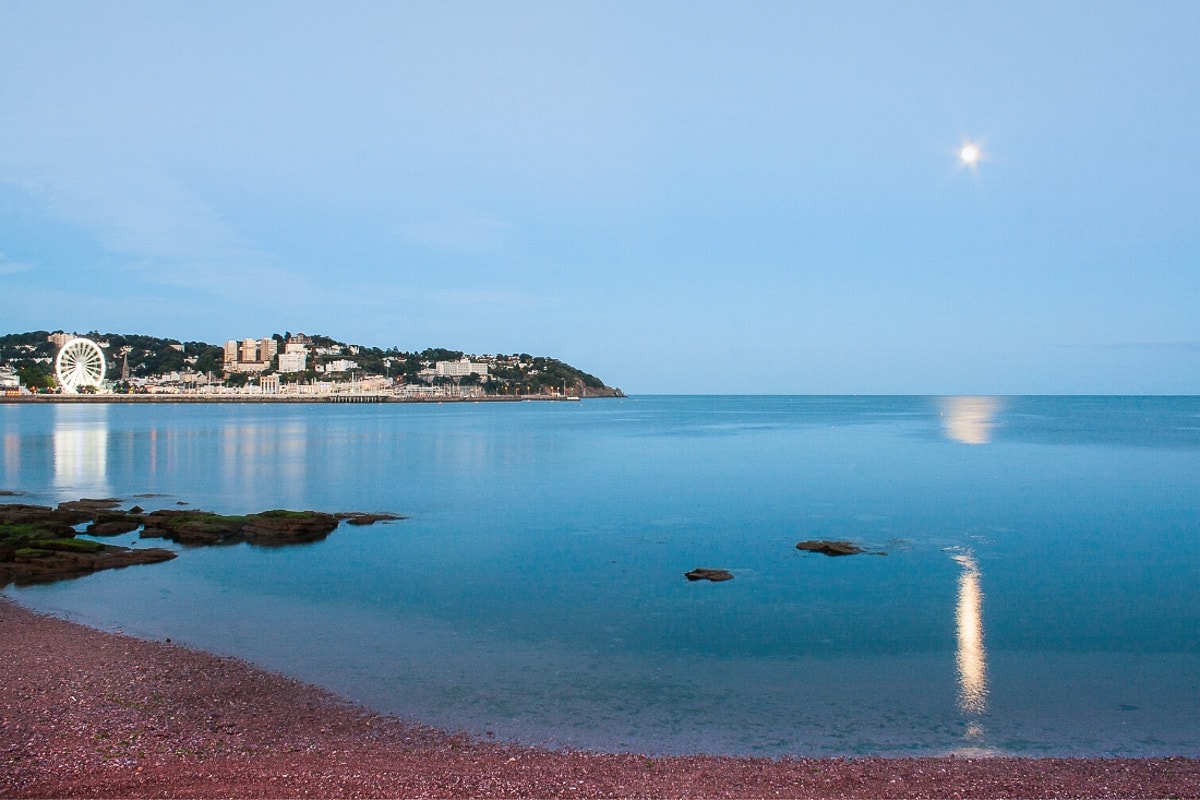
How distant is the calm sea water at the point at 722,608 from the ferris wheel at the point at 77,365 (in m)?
174

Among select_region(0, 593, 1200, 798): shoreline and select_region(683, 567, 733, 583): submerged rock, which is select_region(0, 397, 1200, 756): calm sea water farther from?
select_region(0, 593, 1200, 798): shoreline

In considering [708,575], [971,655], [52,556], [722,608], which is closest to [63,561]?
[52,556]

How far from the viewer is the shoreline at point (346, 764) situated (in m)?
7.53

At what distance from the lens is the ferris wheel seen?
184625 millimetres

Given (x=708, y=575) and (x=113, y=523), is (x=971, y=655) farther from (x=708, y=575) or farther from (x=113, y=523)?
(x=113, y=523)

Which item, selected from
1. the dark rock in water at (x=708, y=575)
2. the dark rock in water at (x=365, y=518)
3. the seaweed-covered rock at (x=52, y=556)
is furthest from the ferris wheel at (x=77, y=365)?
the dark rock in water at (x=708, y=575)

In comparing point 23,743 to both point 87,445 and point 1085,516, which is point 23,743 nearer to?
point 1085,516

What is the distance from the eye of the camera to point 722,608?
1583 cm

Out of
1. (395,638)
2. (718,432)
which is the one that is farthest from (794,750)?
(718,432)

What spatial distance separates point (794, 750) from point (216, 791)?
575 cm

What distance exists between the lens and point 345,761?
8203 mm

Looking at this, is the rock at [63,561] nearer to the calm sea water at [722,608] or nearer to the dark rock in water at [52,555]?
the dark rock in water at [52,555]

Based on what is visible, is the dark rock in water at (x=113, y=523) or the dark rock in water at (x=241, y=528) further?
the dark rock in water at (x=113, y=523)

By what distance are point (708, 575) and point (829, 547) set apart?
15.3ft
